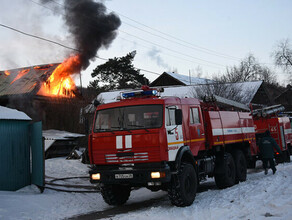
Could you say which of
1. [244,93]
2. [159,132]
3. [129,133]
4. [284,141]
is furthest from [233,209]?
[244,93]

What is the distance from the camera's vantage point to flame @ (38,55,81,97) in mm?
22862

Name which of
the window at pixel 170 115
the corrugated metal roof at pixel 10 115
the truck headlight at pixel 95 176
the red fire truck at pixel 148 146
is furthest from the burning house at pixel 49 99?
the window at pixel 170 115

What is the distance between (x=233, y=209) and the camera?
7562mm

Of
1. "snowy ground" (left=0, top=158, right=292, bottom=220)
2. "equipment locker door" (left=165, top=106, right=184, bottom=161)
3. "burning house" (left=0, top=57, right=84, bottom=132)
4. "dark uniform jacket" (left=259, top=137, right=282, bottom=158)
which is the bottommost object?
"snowy ground" (left=0, top=158, right=292, bottom=220)

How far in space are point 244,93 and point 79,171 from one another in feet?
71.4

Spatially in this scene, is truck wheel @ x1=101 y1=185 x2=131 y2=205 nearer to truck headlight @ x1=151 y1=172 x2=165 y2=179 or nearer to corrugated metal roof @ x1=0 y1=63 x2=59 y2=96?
truck headlight @ x1=151 y1=172 x2=165 y2=179

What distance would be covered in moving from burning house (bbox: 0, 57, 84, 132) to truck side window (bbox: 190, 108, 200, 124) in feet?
48.0

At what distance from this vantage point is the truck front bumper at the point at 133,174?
26.7 ft

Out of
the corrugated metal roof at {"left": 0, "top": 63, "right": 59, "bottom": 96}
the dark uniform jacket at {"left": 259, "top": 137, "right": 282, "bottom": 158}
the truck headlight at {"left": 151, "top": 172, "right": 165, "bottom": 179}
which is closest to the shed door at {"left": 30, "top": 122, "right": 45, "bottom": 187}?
the truck headlight at {"left": 151, "top": 172, "right": 165, "bottom": 179}

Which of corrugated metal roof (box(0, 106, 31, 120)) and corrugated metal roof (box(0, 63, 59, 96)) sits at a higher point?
corrugated metal roof (box(0, 63, 59, 96))

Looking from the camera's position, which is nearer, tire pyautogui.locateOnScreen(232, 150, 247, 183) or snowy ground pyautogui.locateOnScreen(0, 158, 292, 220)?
snowy ground pyautogui.locateOnScreen(0, 158, 292, 220)

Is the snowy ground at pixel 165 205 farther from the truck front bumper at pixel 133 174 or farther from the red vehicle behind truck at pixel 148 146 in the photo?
the truck front bumper at pixel 133 174

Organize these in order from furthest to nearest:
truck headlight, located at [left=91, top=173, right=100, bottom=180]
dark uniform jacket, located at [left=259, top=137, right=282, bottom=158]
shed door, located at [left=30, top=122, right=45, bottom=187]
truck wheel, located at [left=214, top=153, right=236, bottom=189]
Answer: dark uniform jacket, located at [left=259, top=137, right=282, bottom=158] → truck wheel, located at [left=214, top=153, right=236, bottom=189] → shed door, located at [left=30, top=122, right=45, bottom=187] → truck headlight, located at [left=91, top=173, right=100, bottom=180]

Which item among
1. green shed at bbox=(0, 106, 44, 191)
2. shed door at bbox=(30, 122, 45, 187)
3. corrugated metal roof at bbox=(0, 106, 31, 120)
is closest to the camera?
green shed at bbox=(0, 106, 44, 191)
